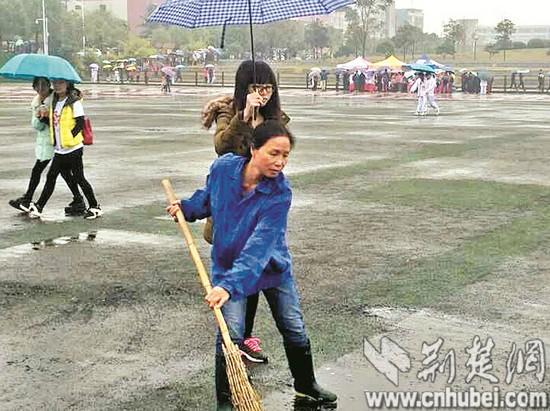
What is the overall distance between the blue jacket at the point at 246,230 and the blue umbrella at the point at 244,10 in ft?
5.62

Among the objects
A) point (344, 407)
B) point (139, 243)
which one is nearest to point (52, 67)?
point (139, 243)

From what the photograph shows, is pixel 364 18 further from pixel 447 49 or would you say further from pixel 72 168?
pixel 72 168

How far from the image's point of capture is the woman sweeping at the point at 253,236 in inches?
149

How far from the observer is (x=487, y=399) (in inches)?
169

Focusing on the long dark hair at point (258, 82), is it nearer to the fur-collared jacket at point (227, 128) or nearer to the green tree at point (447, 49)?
the fur-collared jacket at point (227, 128)

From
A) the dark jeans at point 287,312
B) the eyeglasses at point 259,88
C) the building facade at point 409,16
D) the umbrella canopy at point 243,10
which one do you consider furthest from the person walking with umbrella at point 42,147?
the building facade at point 409,16

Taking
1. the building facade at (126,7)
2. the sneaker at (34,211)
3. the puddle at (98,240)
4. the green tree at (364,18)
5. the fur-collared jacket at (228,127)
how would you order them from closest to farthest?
the fur-collared jacket at (228,127) → the puddle at (98,240) → the sneaker at (34,211) → the green tree at (364,18) → the building facade at (126,7)

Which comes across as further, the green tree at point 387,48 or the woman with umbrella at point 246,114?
the green tree at point 387,48

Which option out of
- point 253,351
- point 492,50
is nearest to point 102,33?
point 492,50

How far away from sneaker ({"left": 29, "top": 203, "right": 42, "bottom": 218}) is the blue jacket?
5315 mm

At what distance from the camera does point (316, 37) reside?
97750mm

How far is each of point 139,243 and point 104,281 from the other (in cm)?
128

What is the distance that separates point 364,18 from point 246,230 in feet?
262

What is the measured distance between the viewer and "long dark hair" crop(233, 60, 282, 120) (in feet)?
15.4
